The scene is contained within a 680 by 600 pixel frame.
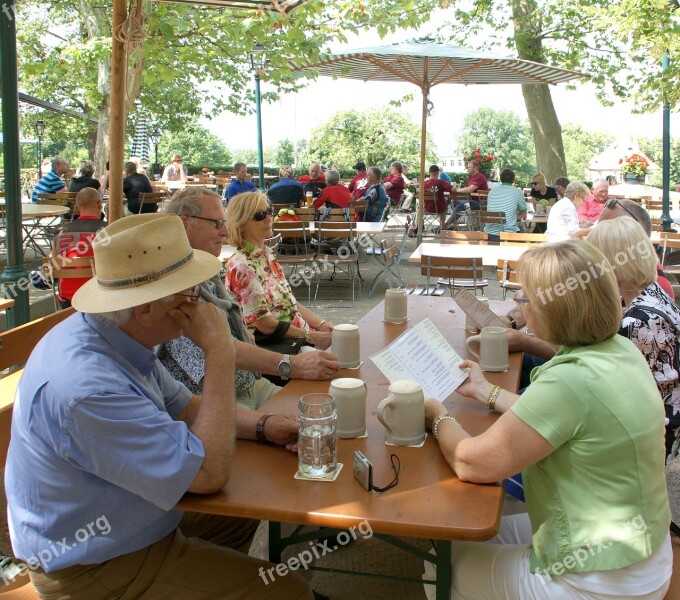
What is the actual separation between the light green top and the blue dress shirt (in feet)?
2.81

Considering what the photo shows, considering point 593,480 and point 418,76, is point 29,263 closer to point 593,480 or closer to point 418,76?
point 418,76

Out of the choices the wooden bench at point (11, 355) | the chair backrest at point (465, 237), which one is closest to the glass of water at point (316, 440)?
the wooden bench at point (11, 355)

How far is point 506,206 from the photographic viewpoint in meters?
9.83

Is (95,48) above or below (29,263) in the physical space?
above

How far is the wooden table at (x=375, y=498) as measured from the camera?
152cm

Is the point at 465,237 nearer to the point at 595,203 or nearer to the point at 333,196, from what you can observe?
the point at 595,203

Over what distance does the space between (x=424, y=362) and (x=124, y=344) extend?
0.99 metres

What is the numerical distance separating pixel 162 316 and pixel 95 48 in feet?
36.6

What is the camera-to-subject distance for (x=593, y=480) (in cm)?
165

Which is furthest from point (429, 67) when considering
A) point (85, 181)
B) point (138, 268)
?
point (138, 268)

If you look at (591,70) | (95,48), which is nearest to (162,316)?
(95,48)

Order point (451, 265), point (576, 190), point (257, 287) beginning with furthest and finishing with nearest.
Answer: point (576, 190)
point (451, 265)
point (257, 287)

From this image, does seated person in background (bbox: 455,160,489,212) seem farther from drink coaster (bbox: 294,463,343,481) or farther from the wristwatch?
drink coaster (bbox: 294,463,343,481)

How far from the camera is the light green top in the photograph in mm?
1621
